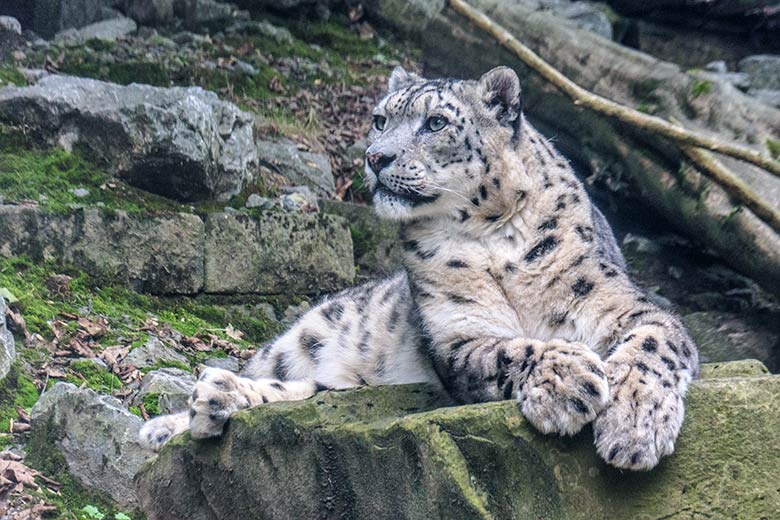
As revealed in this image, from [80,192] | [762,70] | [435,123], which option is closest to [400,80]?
[435,123]

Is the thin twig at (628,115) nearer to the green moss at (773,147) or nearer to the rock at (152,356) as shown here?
the green moss at (773,147)

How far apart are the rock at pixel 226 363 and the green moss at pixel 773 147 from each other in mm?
4220

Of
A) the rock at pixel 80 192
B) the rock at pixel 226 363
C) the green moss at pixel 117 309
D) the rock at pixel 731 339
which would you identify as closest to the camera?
the green moss at pixel 117 309

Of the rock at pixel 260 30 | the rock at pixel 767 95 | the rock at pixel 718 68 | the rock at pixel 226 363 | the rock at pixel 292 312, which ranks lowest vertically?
the rock at pixel 292 312

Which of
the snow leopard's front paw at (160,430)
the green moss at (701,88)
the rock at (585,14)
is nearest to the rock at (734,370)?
the snow leopard's front paw at (160,430)

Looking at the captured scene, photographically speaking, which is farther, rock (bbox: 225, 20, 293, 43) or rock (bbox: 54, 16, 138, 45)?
rock (bbox: 225, 20, 293, 43)

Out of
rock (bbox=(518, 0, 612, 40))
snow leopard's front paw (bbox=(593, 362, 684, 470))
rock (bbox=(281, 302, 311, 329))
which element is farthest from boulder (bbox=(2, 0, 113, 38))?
snow leopard's front paw (bbox=(593, 362, 684, 470))

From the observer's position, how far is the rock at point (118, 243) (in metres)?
6.73

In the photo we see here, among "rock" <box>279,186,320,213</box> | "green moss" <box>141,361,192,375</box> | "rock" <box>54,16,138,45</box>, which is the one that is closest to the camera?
"green moss" <box>141,361,192,375</box>

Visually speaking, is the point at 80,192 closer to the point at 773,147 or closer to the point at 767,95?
the point at 773,147

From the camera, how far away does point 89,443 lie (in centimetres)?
491

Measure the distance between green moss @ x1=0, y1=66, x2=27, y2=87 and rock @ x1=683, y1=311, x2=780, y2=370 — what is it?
242 inches

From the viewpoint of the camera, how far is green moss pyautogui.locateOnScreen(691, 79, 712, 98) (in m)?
8.15

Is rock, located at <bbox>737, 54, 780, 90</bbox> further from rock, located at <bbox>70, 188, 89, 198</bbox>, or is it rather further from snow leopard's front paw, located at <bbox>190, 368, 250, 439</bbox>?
snow leopard's front paw, located at <bbox>190, 368, 250, 439</bbox>
